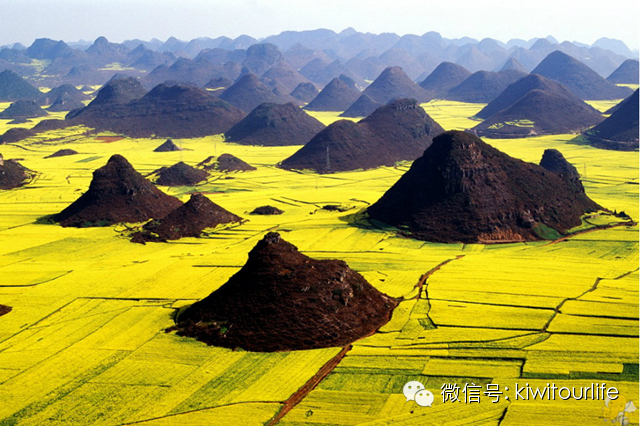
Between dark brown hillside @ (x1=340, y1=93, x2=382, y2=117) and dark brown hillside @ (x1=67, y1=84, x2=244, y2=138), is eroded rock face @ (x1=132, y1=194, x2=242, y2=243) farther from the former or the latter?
dark brown hillside @ (x1=340, y1=93, x2=382, y2=117)

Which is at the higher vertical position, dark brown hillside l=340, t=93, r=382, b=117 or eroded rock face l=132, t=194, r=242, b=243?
dark brown hillside l=340, t=93, r=382, b=117

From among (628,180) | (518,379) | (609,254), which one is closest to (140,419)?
(518,379)

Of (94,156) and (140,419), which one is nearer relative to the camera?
(140,419)

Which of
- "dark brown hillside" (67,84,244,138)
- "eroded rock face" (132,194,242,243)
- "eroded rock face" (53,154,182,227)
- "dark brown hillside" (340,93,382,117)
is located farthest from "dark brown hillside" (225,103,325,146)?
"eroded rock face" (132,194,242,243)

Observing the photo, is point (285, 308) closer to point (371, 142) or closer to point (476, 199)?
point (476, 199)

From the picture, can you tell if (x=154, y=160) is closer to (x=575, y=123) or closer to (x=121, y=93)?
(x=121, y=93)

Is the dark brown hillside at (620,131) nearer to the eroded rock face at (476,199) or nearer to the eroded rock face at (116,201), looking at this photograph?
the eroded rock face at (476,199)
